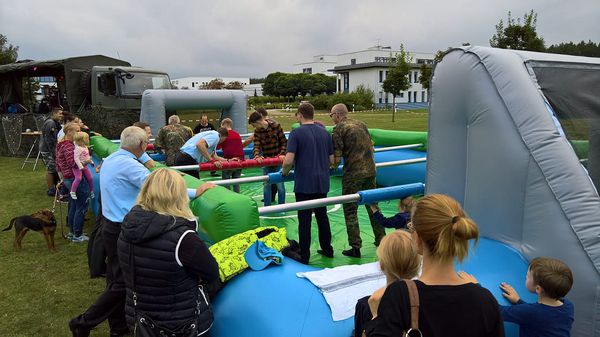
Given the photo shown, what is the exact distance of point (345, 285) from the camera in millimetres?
2674

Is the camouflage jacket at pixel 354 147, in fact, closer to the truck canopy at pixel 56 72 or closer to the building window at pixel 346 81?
the truck canopy at pixel 56 72

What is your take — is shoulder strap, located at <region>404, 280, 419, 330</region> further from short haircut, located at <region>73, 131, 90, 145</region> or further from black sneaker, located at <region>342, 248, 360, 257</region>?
short haircut, located at <region>73, 131, 90, 145</region>

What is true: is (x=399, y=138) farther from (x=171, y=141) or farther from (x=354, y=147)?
(x=171, y=141)

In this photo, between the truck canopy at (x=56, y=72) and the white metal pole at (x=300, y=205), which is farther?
the truck canopy at (x=56, y=72)

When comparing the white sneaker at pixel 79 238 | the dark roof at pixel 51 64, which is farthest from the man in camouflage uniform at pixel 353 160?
the dark roof at pixel 51 64

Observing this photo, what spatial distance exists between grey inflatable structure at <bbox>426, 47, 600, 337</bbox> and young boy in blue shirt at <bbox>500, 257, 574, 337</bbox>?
202mm

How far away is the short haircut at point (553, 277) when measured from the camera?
2188mm

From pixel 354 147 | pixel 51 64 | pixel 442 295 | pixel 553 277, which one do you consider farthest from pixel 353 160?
pixel 51 64

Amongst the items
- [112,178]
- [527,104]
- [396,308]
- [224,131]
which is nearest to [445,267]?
[396,308]

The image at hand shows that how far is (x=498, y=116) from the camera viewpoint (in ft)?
9.12

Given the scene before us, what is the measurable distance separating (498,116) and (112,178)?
8.89ft

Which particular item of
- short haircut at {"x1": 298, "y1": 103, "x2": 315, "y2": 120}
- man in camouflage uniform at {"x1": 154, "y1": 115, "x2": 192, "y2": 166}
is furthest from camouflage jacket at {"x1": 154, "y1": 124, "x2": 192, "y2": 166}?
short haircut at {"x1": 298, "y1": 103, "x2": 315, "y2": 120}

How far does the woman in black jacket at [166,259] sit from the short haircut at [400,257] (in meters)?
0.98

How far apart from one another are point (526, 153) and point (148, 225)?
83.0 inches
